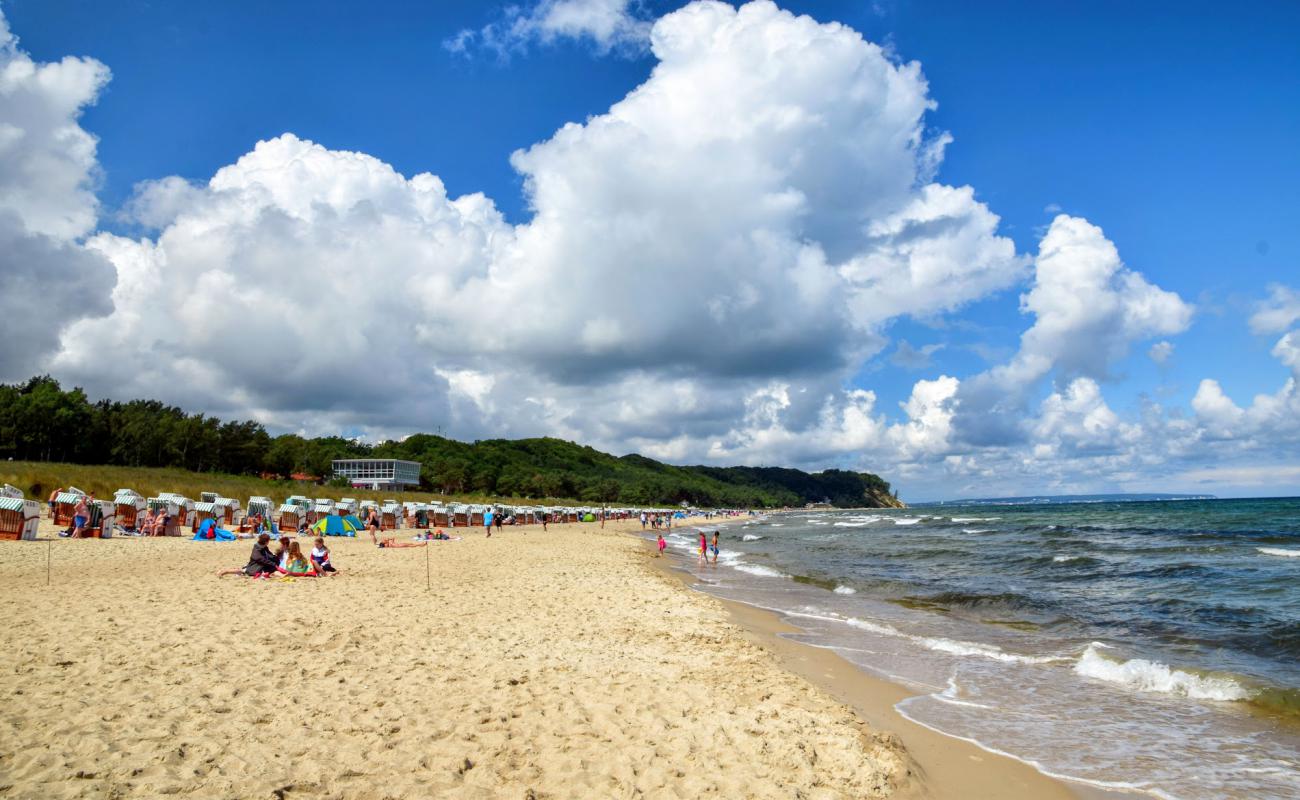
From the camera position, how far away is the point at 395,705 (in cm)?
638

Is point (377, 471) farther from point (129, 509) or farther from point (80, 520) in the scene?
point (80, 520)

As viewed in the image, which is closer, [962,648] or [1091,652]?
[1091,652]

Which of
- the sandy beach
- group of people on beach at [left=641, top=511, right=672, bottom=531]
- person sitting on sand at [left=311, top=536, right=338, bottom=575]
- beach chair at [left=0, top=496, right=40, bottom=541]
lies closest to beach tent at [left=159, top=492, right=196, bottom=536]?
beach chair at [left=0, top=496, right=40, bottom=541]

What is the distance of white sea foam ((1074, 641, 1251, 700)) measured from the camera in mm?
9328

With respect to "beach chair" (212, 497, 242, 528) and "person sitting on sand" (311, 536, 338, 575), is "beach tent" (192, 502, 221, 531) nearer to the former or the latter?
"beach chair" (212, 497, 242, 528)

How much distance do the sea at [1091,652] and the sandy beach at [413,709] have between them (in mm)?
1284

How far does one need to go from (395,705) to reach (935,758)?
5.16m

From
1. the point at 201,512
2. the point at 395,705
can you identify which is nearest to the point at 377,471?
the point at 201,512

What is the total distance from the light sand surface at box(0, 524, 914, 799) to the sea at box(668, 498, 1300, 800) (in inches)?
84.2

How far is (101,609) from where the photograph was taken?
9875 mm

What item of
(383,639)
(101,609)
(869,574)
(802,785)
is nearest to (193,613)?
(101,609)

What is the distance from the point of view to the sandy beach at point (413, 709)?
4.88 metres

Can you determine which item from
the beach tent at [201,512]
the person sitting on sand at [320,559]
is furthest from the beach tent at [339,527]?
the person sitting on sand at [320,559]

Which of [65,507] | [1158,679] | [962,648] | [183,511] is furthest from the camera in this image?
[183,511]
